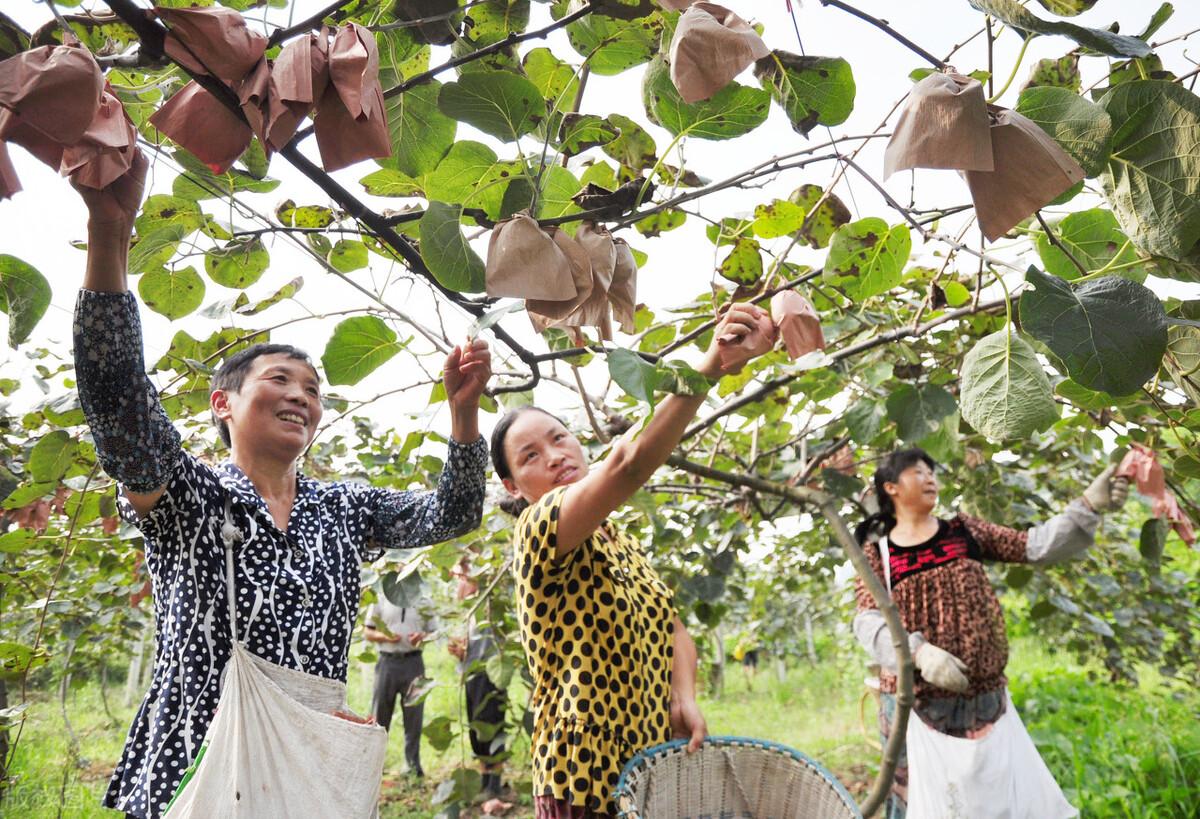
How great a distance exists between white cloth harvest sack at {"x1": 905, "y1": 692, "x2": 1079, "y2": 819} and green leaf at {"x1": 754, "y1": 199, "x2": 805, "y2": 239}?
1.92 m

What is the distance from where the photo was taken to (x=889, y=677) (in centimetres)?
265

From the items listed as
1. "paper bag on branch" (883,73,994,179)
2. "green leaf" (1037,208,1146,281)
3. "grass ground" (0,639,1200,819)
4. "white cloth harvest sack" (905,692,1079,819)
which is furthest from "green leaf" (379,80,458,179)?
"white cloth harvest sack" (905,692,1079,819)

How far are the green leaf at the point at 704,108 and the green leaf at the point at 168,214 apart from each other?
2.16 ft

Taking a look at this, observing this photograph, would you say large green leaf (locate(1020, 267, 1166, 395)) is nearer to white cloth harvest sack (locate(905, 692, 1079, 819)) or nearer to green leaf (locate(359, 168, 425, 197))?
green leaf (locate(359, 168, 425, 197))

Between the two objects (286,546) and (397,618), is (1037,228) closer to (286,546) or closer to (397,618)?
(286,546)

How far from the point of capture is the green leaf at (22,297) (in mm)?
728

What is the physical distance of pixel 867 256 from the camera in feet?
3.61

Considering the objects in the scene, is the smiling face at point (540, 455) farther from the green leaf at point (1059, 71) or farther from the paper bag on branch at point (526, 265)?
the green leaf at point (1059, 71)

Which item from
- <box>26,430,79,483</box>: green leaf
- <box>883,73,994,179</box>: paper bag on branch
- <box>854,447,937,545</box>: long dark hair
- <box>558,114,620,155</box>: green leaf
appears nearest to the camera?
<box>883,73,994,179</box>: paper bag on branch

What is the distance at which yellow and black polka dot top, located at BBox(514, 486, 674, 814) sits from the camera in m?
1.32

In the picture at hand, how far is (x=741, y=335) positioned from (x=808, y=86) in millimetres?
353

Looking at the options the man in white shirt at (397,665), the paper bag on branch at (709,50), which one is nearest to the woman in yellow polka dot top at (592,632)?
the paper bag on branch at (709,50)

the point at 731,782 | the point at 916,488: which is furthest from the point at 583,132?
the point at 916,488

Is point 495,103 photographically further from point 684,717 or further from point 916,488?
point 916,488
